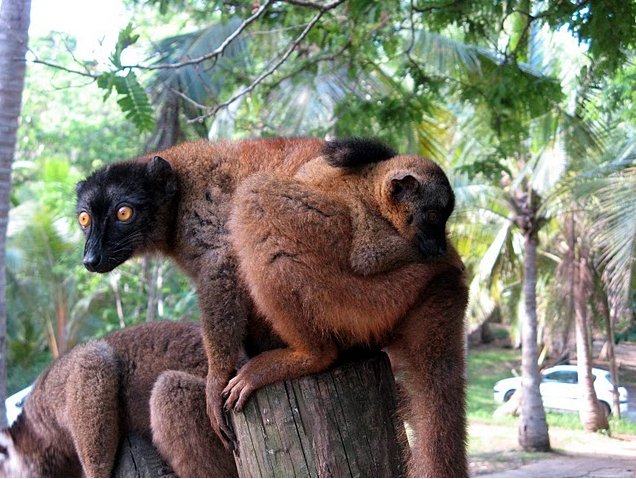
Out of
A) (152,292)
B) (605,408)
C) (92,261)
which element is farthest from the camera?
(152,292)

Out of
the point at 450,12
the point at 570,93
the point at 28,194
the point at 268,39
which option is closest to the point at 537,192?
the point at 570,93

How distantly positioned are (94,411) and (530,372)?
1476 centimetres

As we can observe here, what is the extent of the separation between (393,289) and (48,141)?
21.1 m

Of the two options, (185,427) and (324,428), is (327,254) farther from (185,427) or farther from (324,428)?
(185,427)

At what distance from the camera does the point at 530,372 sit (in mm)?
17734

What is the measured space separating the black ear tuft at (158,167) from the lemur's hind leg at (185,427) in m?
1.10

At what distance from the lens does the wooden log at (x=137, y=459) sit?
4523 millimetres

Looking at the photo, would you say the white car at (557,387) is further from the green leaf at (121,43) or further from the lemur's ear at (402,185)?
the lemur's ear at (402,185)

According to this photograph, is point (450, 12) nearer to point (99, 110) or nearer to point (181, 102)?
point (181, 102)

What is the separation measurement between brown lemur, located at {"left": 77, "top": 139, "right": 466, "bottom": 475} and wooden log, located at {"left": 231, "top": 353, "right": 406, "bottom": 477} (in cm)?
14

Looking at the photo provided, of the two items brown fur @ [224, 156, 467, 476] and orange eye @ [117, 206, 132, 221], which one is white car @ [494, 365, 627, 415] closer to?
brown fur @ [224, 156, 467, 476]

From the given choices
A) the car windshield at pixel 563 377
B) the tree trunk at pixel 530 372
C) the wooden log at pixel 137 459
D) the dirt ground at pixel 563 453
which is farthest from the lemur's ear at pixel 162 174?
the car windshield at pixel 563 377

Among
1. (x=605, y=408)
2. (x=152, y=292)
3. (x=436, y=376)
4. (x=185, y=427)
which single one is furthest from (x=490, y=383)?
(x=436, y=376)

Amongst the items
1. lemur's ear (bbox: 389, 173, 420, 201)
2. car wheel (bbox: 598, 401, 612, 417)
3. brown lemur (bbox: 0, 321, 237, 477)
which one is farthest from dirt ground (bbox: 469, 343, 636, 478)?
lemur's ear (bbox: 389, 173, 420, 201)
